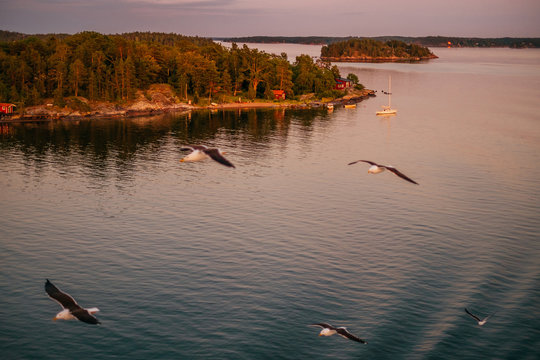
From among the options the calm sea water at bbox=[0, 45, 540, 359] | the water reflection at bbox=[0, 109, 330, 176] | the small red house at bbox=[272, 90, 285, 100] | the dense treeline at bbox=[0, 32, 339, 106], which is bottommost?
the calm sea water at bbox=[0, 45, 540, 359]

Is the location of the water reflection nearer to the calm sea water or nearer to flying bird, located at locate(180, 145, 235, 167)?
the calm sea water

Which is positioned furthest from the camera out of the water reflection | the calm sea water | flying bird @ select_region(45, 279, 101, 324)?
the water reflection

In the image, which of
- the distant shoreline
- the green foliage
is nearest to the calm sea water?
the distant shoreline

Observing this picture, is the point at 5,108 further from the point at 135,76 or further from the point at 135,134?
the point at 135,134

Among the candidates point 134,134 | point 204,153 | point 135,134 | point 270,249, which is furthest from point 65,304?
point 134,134

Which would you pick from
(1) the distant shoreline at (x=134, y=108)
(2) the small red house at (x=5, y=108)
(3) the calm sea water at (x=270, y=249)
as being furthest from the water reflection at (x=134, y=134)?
(2) the small red house at (x=5, y=108)

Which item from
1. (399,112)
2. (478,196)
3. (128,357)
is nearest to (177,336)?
(128,357)

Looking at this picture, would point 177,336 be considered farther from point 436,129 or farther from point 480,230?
point 436,129
